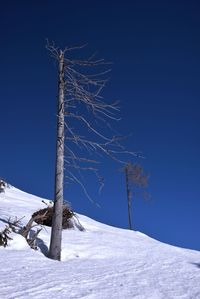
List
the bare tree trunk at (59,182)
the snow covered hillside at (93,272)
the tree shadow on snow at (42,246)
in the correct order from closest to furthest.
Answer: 1. the snow covered hillside at (93,272)
2. the bare tree trunk at (59,182)
3. the tree shadow on snow at (42,246)

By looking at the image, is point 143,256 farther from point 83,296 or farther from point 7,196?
point 7,196

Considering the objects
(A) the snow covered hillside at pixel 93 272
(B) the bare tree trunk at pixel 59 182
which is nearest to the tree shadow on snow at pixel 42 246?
(A) the snow covered hillside at pixel 93 272

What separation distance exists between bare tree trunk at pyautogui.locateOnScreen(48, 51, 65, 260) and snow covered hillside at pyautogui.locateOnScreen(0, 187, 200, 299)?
16.3 inches

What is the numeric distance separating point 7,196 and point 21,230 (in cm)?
843

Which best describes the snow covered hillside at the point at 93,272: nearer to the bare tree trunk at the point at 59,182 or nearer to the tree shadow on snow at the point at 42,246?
the tree shadow on snow at the point at 42,246

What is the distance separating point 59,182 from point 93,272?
3.20m

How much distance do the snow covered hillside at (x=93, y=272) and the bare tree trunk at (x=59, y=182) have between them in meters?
0.41

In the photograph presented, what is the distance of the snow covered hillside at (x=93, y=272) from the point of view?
20.0ft

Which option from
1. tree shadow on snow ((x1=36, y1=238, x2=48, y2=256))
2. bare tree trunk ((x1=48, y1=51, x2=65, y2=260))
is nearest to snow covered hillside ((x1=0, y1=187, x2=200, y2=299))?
tree shadow on snow ((x1=36, y1=238, x2=48, y2=256))

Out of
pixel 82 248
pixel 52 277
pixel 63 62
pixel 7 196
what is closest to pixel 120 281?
pixel 52 277

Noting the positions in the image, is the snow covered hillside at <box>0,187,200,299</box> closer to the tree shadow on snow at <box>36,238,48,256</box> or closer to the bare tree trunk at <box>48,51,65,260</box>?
the tree shadow on snow at <box>36,238,48,256</box>

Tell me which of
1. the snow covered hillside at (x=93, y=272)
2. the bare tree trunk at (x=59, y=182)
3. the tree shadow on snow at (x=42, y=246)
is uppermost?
the bare tree trunk at (x=59, y=182)

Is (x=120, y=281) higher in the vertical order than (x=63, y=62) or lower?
lower

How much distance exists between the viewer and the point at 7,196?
19047 millimetres
